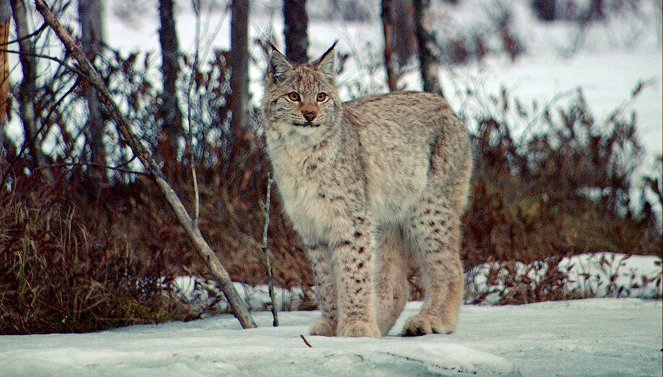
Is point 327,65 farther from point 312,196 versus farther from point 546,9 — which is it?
point 546,9

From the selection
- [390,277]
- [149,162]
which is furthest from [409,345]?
[149,162]

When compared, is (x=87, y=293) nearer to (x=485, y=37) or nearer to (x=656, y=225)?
(x=656, y=225)

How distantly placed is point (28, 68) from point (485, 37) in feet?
42.3

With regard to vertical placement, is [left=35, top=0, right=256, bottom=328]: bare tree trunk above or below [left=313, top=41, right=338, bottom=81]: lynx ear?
below

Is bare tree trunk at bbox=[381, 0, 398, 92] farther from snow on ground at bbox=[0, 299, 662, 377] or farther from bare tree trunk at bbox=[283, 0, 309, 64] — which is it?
snow on ground at bbox=[0, 299, 662, 377]

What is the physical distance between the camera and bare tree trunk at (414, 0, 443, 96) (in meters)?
8.15

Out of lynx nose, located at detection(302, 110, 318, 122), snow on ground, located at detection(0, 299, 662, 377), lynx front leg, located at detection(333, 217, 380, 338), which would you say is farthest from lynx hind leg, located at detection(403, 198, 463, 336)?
lynx nose, located at detection(302, 110, 318, 122)

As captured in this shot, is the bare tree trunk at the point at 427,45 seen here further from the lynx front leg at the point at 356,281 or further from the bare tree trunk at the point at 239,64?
the lynx front leg at the point at 356,281

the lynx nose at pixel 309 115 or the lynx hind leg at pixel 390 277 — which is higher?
the lynx nose at pixel 309 115

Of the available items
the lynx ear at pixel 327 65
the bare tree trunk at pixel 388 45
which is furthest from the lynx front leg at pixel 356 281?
the bare tree trunk at pixel 388 45

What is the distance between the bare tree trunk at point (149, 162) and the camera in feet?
14.7

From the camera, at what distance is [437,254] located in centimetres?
511

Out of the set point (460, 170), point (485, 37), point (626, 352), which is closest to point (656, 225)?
point (460, 170)

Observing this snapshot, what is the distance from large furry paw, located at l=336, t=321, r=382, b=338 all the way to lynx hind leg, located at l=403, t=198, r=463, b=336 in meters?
0.57
